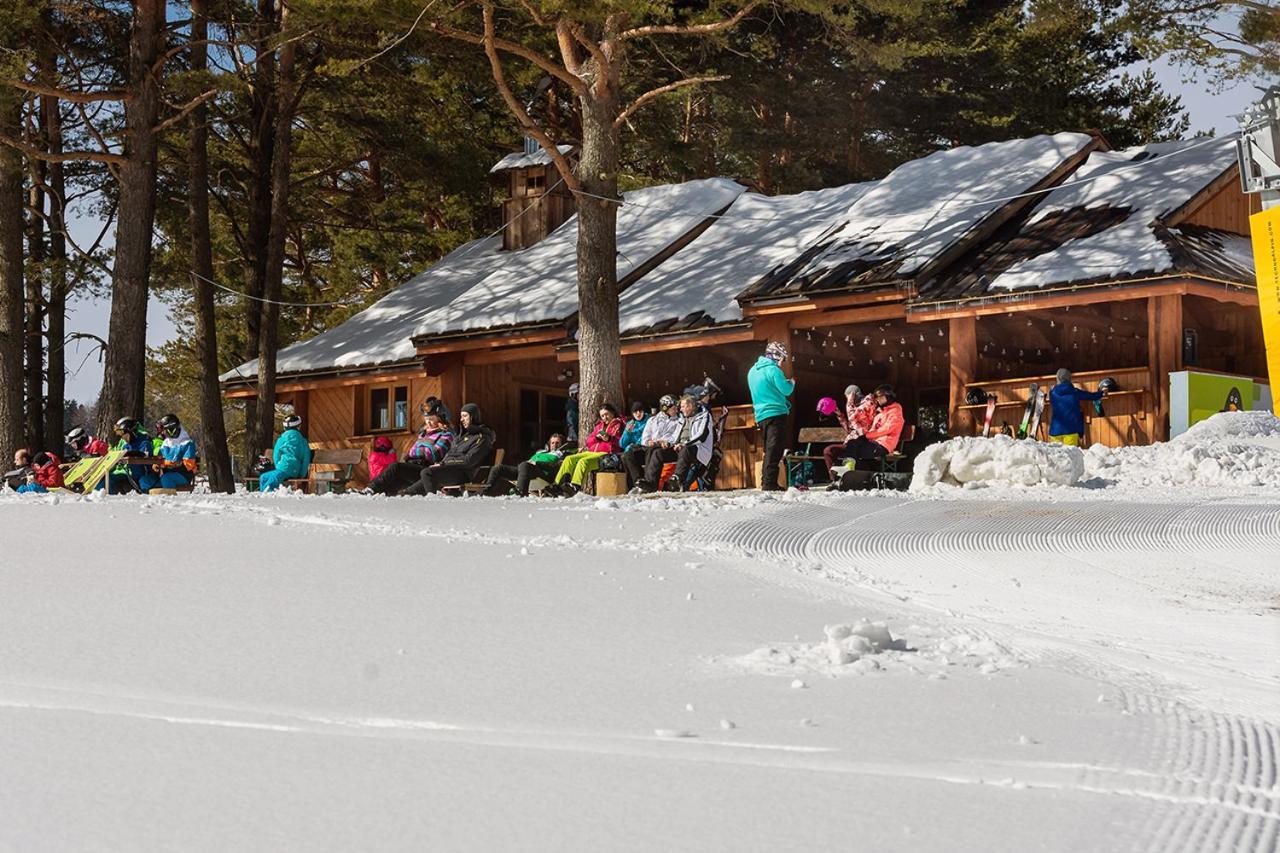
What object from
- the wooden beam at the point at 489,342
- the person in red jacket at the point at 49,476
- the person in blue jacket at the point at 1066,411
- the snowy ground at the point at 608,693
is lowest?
the snowy ground at the point at 608,693

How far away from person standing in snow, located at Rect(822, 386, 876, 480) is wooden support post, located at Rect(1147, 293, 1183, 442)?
394 centimetres

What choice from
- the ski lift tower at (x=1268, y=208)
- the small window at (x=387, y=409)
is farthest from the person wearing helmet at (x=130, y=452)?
the ski lift tower at (x=1268, y=208)

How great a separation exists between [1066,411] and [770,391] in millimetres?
3993

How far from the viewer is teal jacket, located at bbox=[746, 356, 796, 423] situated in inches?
553

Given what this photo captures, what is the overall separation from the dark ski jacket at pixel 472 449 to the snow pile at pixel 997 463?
414cm

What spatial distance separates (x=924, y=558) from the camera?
8.81m

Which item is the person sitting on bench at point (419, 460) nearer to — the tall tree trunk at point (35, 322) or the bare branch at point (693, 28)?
the bare branch at point (693, 28)

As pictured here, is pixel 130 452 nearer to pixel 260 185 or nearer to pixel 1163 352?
pixel 260 185

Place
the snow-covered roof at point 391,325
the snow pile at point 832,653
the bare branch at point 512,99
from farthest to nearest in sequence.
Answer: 1. the snow-covered roof at point 391,325
2. the bare branch at point 512,99
3. the snow pile at point 832,653

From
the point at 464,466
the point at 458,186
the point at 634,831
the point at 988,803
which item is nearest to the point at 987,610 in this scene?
the point at 988,803

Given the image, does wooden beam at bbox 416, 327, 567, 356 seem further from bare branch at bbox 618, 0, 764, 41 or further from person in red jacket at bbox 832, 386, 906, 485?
person in red jacket at bbox 832, 386, 906, 485

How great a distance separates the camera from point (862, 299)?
18.8m

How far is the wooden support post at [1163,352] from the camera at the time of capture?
17016mm

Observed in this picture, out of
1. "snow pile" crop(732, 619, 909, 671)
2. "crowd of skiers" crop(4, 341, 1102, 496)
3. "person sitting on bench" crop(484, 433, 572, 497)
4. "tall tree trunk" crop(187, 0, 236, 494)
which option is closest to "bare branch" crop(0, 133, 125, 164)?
"tall tree trunk" crop(187, 0, 236, 494)
